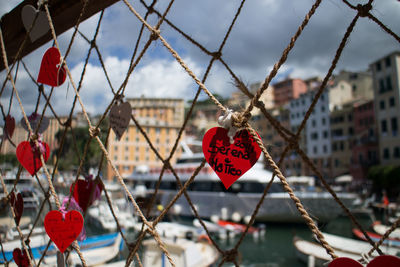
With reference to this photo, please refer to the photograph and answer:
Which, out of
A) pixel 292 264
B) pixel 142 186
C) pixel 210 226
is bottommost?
pixel 292 264

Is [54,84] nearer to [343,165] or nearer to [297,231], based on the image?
[297,231]

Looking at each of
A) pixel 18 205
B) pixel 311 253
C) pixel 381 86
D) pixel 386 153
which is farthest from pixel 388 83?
pixel 18 205

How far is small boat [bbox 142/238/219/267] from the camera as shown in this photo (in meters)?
3.34

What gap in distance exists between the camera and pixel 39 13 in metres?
1.42

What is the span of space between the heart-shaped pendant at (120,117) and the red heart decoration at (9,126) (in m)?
0.98

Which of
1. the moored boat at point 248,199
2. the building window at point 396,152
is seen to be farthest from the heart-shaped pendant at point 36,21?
the building window at point 396,152

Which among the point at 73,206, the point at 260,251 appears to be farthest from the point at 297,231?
the point at 73,206

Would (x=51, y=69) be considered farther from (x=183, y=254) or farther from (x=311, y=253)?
(x=311, y=253)

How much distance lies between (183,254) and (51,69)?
281cm

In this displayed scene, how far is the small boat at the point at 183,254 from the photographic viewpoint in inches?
131

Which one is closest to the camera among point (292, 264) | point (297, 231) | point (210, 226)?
point (292, 264)

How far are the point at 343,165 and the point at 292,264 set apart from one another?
23577 millimetres

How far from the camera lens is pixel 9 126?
194cm

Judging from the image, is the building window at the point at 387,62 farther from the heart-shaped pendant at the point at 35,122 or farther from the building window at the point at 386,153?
the heart-shaped pendant at the point at 35,122
